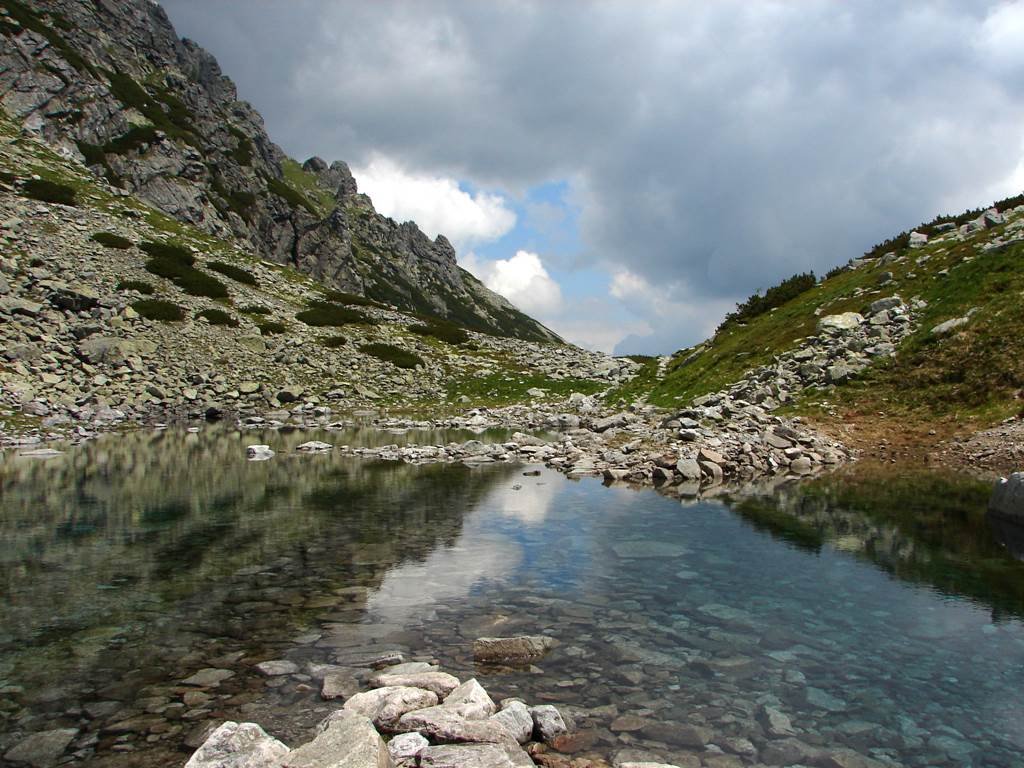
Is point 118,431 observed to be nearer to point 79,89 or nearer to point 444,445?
point 444,445

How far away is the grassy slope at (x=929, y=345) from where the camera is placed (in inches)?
1019

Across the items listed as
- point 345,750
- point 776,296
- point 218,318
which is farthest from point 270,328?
point 345,750

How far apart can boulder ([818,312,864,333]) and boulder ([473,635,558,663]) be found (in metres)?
33.3

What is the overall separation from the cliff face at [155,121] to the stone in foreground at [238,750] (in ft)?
321

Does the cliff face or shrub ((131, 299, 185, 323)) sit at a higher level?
the cliff face

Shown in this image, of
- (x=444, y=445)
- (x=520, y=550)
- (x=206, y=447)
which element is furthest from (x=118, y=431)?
(x=520, y=550)

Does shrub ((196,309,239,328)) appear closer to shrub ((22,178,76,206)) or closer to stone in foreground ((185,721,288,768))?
shrub ((22,178,76,206))

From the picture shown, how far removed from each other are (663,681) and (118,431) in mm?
33908

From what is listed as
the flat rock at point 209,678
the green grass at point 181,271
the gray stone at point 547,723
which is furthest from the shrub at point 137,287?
the gray stone at point 547,723

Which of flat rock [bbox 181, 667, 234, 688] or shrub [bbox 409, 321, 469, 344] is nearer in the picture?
flat rock [bbox 181, 667, 234, 688]

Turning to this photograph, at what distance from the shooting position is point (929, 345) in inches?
1166

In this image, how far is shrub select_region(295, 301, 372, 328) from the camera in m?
65.2

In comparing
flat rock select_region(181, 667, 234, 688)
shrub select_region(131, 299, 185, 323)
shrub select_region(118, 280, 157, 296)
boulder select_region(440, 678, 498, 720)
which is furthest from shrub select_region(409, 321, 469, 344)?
boulder select_region(440, 678, 498, 720)

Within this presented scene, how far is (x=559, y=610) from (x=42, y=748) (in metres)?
6.31
